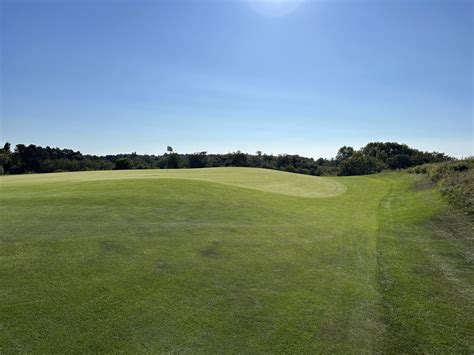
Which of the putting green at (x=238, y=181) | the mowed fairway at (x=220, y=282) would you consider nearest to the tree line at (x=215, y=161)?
the putting green at (x=238, y=181)

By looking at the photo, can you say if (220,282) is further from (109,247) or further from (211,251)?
(109,247)

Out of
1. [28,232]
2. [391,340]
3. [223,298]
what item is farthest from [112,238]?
[391,340]

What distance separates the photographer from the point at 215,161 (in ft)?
367

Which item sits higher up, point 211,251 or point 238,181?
point 238,181

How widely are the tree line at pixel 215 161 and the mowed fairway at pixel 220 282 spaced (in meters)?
60.7

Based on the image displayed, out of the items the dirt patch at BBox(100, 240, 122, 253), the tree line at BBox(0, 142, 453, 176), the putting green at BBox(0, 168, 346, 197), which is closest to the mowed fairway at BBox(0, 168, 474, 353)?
the dirt patch at BBox(100, 240, 122, 253)

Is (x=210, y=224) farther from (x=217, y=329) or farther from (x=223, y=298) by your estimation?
(x=217, y=329)

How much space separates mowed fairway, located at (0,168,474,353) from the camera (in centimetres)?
571

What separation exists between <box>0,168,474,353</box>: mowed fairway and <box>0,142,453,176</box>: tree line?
6067cm

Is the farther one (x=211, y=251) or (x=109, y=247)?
(x=211, y=251)

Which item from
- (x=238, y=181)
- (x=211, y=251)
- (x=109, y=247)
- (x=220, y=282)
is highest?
(x=238, y=181)

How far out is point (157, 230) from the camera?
12.2 metres

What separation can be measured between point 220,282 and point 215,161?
343ft

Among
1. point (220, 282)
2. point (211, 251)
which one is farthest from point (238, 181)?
point (220, 282)
